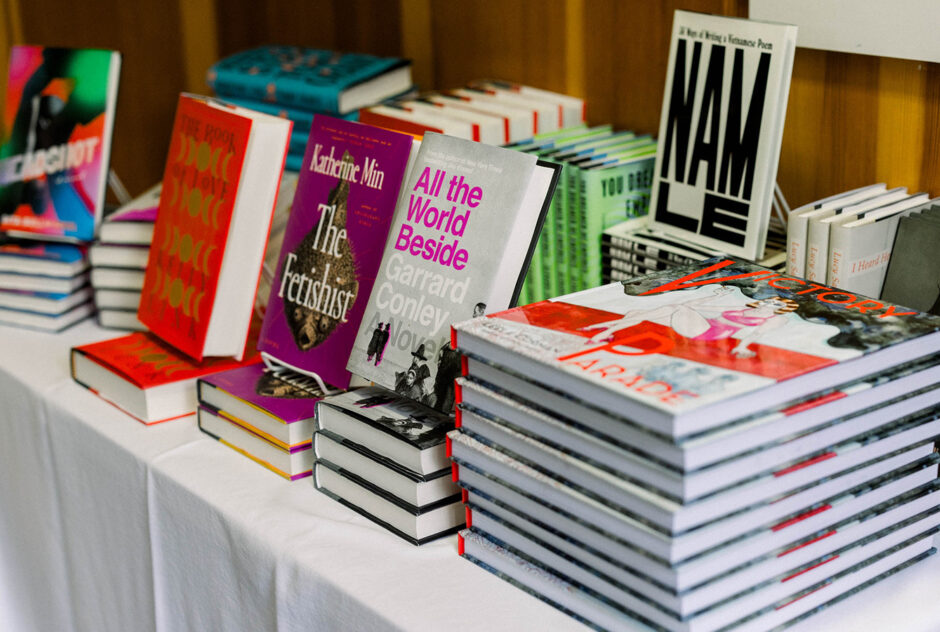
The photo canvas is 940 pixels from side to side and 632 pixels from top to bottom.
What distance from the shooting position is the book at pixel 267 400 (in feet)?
3.89

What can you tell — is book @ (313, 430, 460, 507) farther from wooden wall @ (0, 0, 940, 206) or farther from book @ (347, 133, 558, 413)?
wooden wall @ (0, 0, 940, 206)

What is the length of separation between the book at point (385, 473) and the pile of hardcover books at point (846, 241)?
462 millimetres

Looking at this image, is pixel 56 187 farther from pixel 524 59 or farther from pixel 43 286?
pixel 524 59

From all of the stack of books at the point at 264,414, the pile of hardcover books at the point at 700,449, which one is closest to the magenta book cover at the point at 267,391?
the stack of books at the point at 264,414

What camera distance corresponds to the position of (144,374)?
1.38 metres

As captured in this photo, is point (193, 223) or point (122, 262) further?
point (122, 262)

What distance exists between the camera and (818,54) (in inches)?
51.3

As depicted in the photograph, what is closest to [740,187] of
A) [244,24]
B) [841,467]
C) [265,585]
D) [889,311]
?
[889,311]

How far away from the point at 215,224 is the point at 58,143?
0.58 metres

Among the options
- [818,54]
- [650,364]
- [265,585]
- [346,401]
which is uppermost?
[818,54]

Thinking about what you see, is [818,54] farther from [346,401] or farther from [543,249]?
[346,401]

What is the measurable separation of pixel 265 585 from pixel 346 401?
8.4 inches

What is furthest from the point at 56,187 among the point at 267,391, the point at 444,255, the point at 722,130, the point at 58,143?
the point at 722,130

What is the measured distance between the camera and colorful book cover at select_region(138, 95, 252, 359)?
133 centimetres
